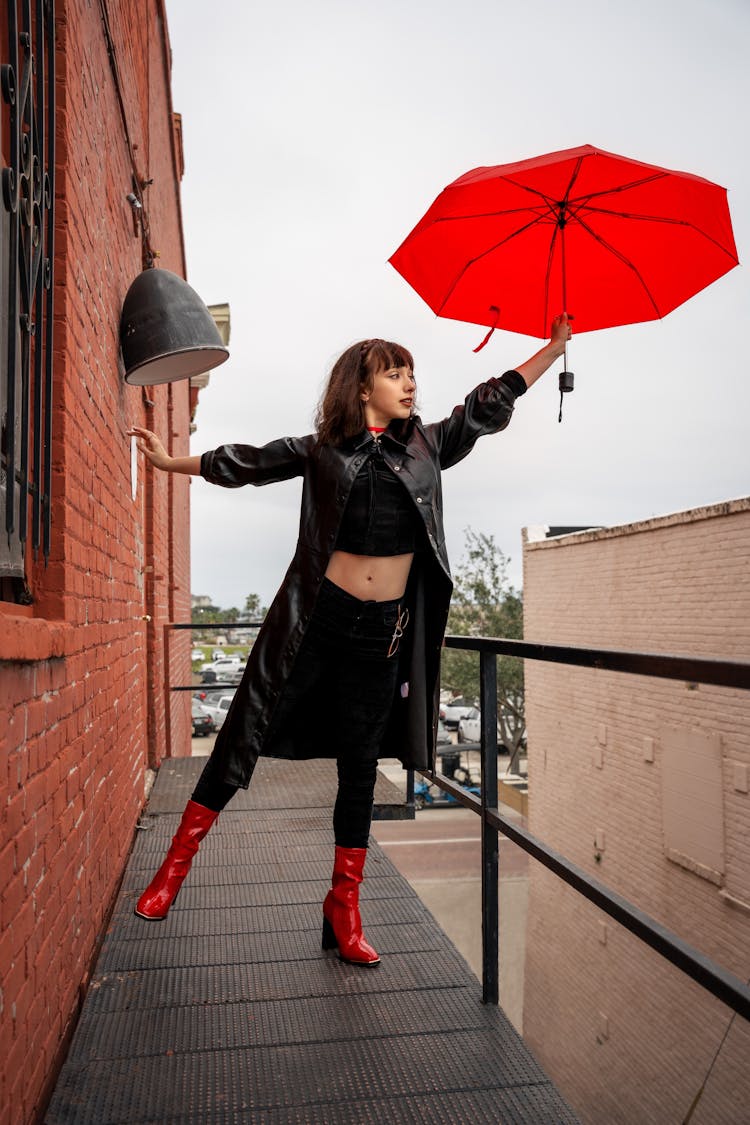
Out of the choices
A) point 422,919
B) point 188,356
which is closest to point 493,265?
point 188,356

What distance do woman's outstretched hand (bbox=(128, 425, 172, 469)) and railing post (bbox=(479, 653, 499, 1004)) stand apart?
1377mm

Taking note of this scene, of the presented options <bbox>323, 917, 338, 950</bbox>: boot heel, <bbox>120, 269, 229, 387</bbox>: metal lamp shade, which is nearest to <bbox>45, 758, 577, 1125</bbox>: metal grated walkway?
<bbox>323, 917, 338, 950</bbox>: boot heel

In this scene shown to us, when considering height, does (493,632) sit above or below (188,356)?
below

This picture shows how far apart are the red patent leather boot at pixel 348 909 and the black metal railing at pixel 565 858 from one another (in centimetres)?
41

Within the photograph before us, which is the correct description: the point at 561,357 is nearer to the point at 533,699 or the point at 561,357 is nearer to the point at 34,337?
the point at 34,337

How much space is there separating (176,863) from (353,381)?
175 cm

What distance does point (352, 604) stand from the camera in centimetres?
277

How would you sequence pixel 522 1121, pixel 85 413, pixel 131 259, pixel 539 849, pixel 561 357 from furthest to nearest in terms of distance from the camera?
pixel 131 259, pixel 561 357, pixel 85 413, pixel 539 849, pixel 522 1121

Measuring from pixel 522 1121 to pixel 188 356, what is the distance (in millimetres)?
2875

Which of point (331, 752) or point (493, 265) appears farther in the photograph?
point (493, 265)

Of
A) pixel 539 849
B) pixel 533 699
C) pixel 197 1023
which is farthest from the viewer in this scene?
pixel 533 699

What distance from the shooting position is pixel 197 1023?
7.95 ft

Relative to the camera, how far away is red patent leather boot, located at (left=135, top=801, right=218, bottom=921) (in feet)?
9.62

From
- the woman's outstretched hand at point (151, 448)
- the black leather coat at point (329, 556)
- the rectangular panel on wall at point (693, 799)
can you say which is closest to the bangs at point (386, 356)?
the black leather coat at point (329, 556)
